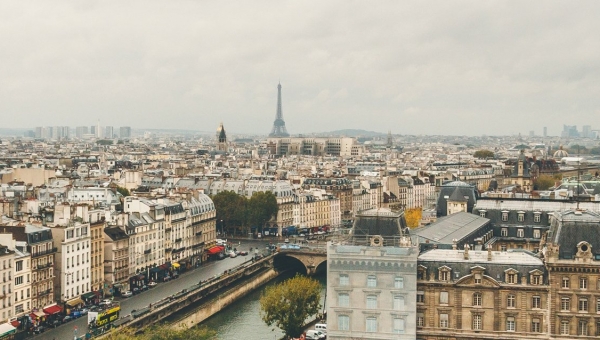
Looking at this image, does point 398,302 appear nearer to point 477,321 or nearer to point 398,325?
point 398,325

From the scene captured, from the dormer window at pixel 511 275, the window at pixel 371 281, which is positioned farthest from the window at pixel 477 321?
the window at pixel 371 281

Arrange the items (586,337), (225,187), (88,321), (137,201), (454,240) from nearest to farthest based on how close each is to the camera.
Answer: (586,337) → (454,240) → (88,321) → (137,201) → (225,187)

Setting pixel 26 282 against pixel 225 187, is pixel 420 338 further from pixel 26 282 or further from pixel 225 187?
pixel 225 187

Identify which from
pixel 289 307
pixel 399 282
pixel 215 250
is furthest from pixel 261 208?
pixel 399 282

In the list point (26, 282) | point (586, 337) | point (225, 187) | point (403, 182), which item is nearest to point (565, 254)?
point (586, 337)

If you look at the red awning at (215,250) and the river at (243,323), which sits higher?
the red awning at (215,250)

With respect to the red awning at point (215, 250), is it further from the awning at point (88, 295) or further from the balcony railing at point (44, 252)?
the balcony railing at point (44, 252)

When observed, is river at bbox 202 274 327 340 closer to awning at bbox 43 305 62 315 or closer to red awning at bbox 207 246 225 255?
awning at bbox 43 305 62 315
